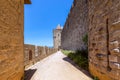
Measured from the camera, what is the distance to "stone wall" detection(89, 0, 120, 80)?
3538 mm

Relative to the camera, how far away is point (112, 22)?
3.80 metres

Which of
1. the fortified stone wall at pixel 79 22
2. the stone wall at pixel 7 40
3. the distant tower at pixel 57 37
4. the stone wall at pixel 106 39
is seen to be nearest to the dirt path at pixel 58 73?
the stone wall at pixel 106 39

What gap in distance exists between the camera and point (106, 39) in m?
4.20

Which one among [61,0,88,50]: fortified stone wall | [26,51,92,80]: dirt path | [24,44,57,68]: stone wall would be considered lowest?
[26,51,92,80]: dirt path

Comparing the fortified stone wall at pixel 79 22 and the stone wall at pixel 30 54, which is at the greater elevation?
the fortified stone wall at pixel 79 22

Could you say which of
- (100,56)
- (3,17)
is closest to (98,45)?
(100,56)

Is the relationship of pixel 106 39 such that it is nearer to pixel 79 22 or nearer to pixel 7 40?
pixel 7 40

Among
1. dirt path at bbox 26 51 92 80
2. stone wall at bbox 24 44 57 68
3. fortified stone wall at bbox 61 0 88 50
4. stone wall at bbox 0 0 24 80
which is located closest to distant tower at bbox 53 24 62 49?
fortified stone wall at bbox 61 0 88 50

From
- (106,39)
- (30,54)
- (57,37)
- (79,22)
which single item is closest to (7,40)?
(106,39)

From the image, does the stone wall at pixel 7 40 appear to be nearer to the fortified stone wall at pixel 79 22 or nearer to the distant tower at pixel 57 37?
the fortified stone wall at pixel 79 22

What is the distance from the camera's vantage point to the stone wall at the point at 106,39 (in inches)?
139

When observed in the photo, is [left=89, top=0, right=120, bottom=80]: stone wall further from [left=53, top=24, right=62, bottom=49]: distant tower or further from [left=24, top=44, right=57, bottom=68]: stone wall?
[left=53, top=24, right=62, bottom=49]: distant tower

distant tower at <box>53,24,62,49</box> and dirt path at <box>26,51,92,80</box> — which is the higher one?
distant tower at <box>53,24,62,49</box>

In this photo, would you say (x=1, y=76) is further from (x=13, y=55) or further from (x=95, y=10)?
(x=95, y=10)
